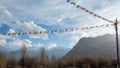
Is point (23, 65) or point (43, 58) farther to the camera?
point (43, 58)

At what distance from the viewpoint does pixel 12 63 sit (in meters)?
87.4

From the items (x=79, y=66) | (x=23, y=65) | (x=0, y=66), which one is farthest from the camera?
(x=79, y=66)

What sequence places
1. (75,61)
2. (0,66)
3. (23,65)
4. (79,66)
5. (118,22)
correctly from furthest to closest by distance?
(75,61) < (79,66) < (23,65) < (0,66) < (118,22)

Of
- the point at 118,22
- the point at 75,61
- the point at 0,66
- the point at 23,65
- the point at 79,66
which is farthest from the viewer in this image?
the point at 75,61

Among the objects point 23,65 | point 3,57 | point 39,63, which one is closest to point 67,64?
point 39,63

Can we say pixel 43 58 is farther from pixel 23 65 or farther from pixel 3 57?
pixel 3 57

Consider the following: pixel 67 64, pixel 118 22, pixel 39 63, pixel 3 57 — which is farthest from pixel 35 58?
pixel 118 22

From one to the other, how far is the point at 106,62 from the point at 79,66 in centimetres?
974

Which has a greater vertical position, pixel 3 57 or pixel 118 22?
pixel 118 22

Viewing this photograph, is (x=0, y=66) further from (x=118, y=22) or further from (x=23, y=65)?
(x=23, y=65)

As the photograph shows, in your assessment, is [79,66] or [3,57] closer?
[3,57]

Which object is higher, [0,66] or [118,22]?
[118,22]

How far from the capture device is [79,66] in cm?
9112

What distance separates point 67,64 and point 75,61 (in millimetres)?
4192
